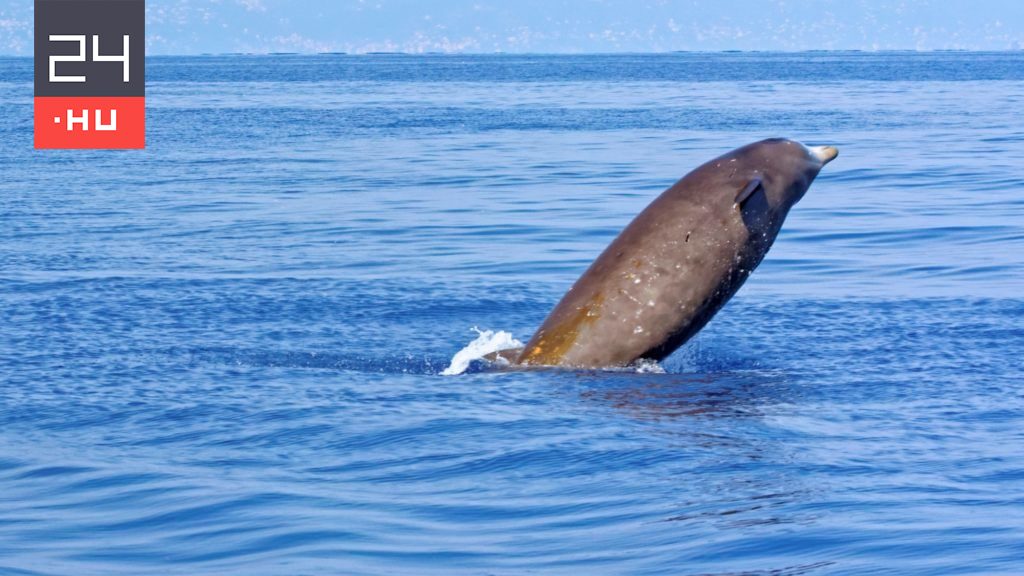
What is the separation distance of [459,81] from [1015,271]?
115893 millimetres

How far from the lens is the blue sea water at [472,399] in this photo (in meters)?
9.29

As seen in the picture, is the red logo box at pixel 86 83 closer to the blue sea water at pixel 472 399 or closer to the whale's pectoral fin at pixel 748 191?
the blue sea water at pixel 472 399

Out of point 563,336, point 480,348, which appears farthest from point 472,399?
point 480,348

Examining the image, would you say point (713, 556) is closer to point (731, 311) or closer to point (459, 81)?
point (731, 311)

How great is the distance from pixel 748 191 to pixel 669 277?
101cm

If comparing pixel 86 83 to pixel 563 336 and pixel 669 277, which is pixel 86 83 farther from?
pixel 669 277

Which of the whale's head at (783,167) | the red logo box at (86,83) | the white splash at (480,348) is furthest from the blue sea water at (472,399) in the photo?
the red logo box at (86,83)

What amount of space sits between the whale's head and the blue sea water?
1.50 metres

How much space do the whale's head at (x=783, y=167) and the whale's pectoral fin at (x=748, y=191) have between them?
24 cm

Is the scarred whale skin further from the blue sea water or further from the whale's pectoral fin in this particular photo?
the blue sea water

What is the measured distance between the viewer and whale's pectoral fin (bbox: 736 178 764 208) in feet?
45.7

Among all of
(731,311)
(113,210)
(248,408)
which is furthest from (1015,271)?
(113,210)

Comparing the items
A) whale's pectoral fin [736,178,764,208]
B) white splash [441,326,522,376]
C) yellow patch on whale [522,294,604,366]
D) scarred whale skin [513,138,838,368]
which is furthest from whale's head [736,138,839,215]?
white splash [441,326,522,376]

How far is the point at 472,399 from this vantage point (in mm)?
13227
